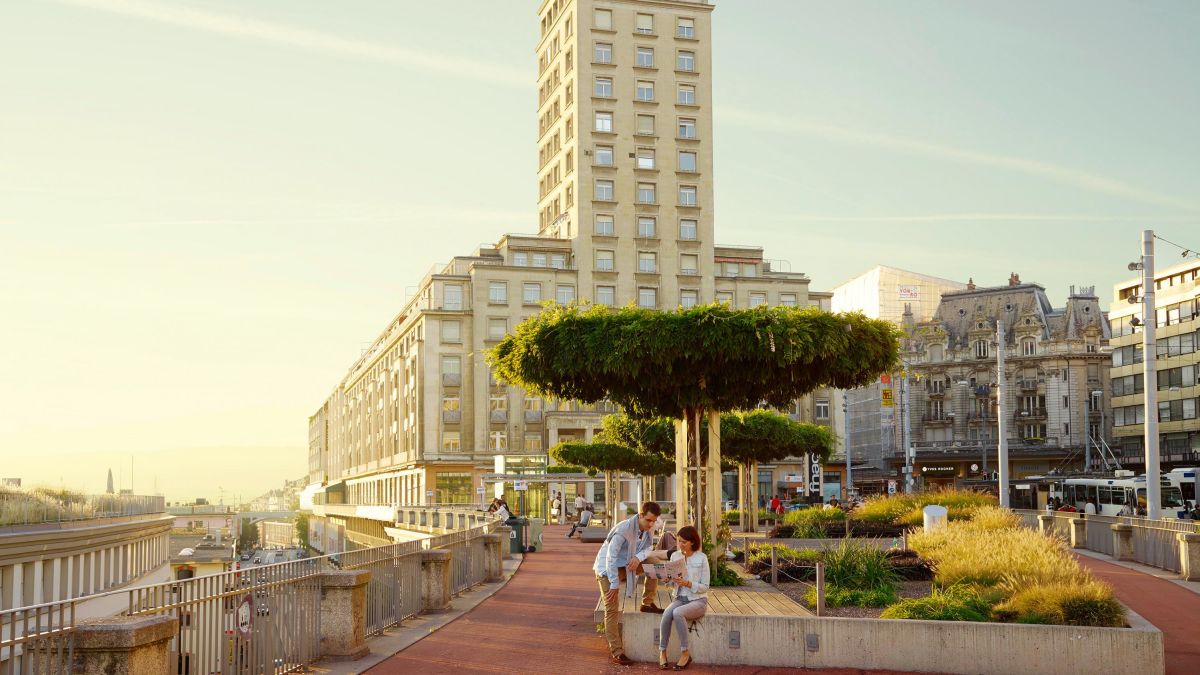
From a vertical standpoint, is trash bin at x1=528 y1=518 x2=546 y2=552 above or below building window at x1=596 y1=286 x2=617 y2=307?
below

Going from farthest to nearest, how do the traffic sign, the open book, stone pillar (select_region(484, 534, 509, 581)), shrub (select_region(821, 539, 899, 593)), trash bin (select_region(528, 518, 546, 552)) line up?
trash bin (select_region(528, 518, 546, 552))
stone pillar (select_region(484, 534, 509, 581))
shrub (select_region(821, 539, 899, 593))
the open book
the traffic sign

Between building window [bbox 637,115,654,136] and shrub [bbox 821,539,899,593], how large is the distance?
246 ft

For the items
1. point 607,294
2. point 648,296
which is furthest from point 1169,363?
point 607,294

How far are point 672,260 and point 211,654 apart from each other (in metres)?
82.0

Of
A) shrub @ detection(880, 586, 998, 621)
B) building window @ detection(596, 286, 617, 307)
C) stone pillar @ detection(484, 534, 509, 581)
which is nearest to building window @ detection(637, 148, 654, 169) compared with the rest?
building window @ detection(596, 286, 617, 307)

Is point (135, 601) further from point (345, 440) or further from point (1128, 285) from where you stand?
point (345, 440)

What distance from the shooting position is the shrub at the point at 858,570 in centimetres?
1783

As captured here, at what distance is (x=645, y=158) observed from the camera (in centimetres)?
9162

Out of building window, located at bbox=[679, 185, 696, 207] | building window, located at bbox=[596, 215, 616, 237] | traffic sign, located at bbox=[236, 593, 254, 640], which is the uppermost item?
building window, located at bbox=[679, 185, 696, 207]

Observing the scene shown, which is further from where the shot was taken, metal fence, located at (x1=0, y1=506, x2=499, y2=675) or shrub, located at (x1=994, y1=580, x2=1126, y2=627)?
shrub, located at (x1=994, y1=580, x2=1126, y2=627)

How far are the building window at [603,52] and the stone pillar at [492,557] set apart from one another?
69.4 meters

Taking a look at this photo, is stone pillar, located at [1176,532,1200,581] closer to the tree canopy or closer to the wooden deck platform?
the tree canopy

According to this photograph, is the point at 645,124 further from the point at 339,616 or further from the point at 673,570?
the point at 673,570

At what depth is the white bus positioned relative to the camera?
182 feet
